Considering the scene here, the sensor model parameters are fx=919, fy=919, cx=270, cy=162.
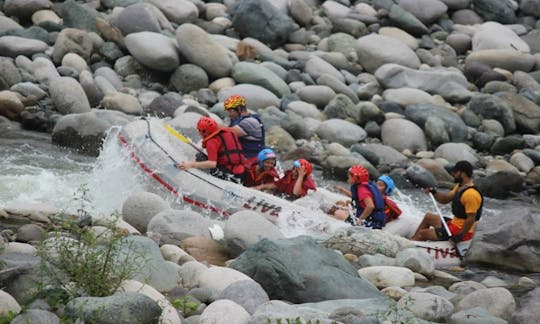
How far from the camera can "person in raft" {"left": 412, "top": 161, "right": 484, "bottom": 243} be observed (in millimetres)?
11773

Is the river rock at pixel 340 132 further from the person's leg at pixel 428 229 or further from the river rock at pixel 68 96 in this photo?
the person's leg at pixel 428 229

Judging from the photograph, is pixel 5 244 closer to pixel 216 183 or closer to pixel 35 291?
pixel 35 291

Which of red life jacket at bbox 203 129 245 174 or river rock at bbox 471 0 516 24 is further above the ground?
red life jacket at bbox 203 129 245 174

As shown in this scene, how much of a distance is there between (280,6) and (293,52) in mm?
2920

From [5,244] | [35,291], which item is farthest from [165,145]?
[35,291]

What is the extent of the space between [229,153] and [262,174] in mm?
573

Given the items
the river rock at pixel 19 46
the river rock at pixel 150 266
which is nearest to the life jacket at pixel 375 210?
the river rock at pixel 150 266

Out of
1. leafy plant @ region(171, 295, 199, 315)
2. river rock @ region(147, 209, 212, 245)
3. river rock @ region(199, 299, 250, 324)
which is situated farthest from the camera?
river rock @ region(147, 209, 212, 245)

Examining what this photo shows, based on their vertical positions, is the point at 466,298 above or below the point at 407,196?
above

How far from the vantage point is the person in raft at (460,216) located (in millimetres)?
11773

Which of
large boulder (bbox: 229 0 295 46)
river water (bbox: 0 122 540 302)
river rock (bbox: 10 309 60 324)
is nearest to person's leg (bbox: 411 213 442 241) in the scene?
river water (bbox: 0 122 540 302)

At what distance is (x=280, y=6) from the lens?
87.7 ft

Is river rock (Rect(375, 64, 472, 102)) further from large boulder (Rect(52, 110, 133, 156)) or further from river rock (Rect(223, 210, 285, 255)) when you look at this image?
river rock (Rect(223, 210, 285, 255))

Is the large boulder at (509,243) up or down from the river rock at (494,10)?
up
